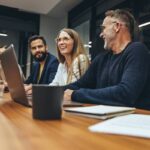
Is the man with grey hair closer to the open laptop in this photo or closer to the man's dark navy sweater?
the man's dark navy sweater

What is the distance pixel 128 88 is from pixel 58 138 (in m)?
0.92

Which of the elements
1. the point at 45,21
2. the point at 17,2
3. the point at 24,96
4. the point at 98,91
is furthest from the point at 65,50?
the point at 45,21

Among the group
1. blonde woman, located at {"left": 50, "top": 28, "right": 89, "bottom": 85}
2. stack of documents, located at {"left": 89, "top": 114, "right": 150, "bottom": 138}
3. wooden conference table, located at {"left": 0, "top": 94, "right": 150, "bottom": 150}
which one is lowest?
wooden conference table, located at {"left": 0, "top": 94, "right": 150, "bottom": 150}

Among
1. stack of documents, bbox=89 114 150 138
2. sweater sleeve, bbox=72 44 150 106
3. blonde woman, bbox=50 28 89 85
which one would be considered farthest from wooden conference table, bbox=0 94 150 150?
blonde woman, bbox=50 28 89 85

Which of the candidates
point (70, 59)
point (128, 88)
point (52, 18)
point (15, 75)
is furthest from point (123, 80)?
point (52, 18)

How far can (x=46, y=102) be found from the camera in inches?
33.8

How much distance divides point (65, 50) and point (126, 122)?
2058 millimetres

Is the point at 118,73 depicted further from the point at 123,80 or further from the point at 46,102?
the point at 46,102

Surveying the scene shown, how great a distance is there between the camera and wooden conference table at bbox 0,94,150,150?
54cm

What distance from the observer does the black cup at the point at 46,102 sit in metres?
0.86

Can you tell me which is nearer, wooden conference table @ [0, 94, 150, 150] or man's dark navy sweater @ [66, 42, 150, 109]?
wooden conference table @ [0, 94, 150, 150]

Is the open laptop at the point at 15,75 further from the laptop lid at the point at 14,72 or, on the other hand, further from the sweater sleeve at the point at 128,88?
the sweater sleeve at the point at 128,88

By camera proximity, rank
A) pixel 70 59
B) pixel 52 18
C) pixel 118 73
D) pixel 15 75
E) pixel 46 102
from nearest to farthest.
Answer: pixel 46 102 → pixel 15 75 → pixel 118 73 → pixel 70 59 → pixel 52 18

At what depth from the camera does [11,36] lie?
7.43 m
